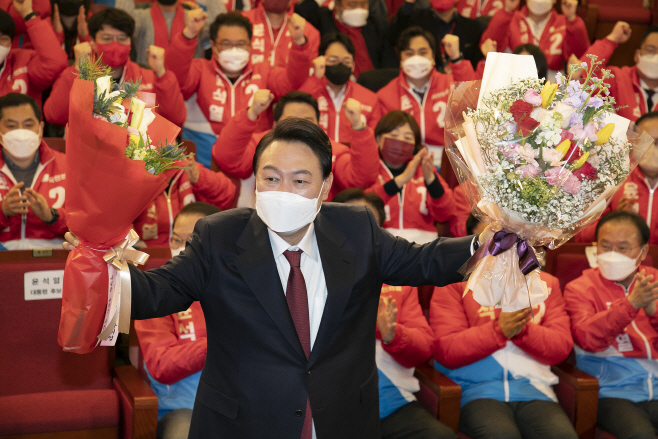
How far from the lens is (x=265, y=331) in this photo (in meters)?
1.55

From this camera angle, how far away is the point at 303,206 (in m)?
1.61

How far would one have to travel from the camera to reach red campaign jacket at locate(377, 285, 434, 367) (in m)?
2.68

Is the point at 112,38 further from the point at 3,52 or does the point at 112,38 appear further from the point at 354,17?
the point at 354,17

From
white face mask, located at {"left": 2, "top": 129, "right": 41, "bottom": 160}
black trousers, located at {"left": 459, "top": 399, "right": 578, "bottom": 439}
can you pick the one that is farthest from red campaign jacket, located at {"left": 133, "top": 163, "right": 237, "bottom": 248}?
black trousers, located at {"left": 459, "top": 399, "right": 578, "bottom": 439}

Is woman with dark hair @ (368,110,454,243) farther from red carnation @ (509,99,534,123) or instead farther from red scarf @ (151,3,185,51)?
red carnation @ (509,99,534,123)

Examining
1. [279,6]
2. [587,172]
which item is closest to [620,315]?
[587,172]

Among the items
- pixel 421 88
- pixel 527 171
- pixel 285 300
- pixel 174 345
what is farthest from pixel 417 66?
pixel 285 300

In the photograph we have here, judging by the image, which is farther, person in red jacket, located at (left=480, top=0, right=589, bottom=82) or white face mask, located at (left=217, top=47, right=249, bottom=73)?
person in red jacket, located at (left=480, top=0, right=589, bottom=82)

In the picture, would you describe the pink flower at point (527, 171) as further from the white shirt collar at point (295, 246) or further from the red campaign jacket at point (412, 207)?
the red campaign jacket at point (412, 207)

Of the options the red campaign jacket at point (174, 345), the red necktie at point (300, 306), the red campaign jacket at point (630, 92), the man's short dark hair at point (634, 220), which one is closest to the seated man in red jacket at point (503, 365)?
the man's short dark hair at point (634, 220)

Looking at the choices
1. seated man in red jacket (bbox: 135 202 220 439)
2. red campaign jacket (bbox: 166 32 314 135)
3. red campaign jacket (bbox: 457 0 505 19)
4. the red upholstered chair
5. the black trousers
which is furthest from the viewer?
red campaign jacket (bbox: 457 0 505 19)

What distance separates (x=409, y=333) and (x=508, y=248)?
120 centimetres

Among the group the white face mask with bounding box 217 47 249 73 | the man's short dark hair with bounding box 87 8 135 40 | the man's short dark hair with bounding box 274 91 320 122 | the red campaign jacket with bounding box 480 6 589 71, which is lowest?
the man's short dark hair with bounding box 274 91 320 122

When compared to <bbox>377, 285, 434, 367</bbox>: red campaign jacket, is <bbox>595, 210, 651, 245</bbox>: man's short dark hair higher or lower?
higher
